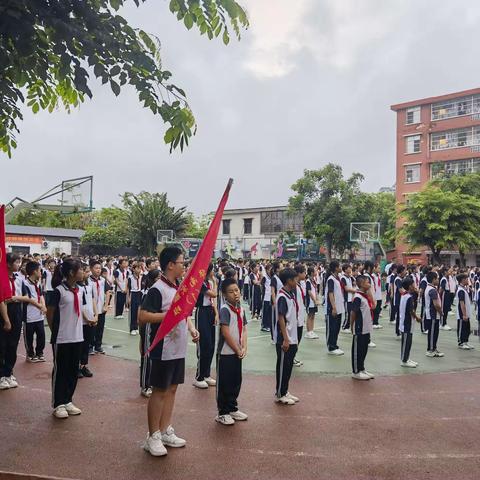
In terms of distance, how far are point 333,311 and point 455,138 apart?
104 feet

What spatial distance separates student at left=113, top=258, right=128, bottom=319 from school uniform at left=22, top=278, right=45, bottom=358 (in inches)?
198

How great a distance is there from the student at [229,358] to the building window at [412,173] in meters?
35.6

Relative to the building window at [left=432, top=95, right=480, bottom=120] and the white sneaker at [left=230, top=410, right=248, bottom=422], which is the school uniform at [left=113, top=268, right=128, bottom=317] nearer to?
the white sneaker at [left=230, top=410, right=248, bottom=422]

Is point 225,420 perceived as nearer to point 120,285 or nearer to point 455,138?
point 120,285

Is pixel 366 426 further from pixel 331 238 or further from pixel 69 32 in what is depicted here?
pixel 331 238

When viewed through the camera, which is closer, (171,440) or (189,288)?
(189,288)

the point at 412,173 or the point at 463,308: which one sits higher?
the point at 412,173

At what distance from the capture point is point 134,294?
1173 cm

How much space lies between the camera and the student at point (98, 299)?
8559 mm

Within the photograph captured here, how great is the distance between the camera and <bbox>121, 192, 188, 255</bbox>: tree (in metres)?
40.7

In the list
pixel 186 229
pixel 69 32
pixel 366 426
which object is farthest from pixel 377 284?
pixel 186 229

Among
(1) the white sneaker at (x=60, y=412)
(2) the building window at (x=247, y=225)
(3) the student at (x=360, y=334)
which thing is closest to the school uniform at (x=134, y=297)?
(3) the student at (x=360, y=334)

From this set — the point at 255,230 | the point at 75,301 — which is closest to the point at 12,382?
the point at 75,301

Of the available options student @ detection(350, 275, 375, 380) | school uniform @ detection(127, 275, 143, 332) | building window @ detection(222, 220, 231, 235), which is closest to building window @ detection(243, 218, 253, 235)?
building window @ detection(222, 220, 231, 235)
